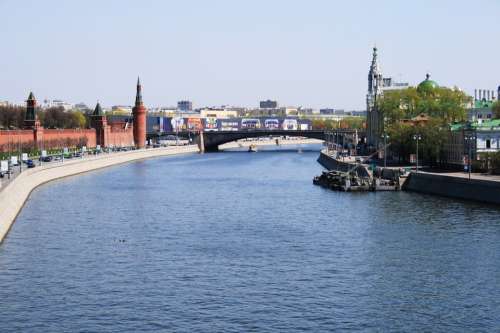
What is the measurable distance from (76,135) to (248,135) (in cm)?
3195

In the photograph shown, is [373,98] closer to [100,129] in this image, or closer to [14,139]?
[100,129]

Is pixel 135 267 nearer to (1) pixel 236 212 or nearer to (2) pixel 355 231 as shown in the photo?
(2) pixel 355 231

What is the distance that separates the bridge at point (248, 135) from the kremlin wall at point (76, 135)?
39.0 feet

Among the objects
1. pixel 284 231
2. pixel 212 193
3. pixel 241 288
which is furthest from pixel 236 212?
pixel 241 288

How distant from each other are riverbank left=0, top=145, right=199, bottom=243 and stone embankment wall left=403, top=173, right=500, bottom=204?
24152mm

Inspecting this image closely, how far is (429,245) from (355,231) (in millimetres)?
5126

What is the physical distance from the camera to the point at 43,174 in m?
70.2

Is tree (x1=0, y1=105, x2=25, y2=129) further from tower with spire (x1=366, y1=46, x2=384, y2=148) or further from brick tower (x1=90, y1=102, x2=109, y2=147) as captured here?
tower with spire (x1=366, y1=46, x2=384, y2=148)

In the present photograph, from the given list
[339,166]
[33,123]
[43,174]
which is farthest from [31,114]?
[339,166]

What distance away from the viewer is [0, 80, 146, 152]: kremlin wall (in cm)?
9388

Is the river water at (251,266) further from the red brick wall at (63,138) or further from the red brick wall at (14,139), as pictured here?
the red brick wall at (63,138)

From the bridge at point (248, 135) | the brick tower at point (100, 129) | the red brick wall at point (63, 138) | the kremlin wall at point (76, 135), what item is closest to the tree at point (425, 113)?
the bridge at point (248, 135)

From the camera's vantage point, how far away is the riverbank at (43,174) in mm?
43784

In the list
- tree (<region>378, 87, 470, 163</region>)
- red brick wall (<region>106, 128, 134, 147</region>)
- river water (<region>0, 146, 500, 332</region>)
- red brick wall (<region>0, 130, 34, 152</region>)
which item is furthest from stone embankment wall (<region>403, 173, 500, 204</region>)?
red brick wall (<region>106, 128, 134, 147</region>)
